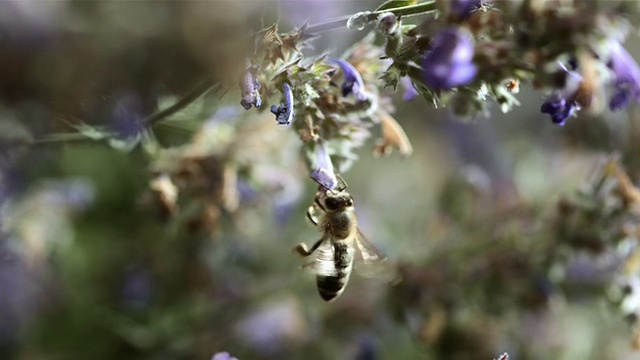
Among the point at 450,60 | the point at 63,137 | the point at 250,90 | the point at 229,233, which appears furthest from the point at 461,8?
the point at 229,233

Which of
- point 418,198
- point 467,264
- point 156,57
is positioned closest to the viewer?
point 156,57

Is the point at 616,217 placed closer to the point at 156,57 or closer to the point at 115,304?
the point at 156,57

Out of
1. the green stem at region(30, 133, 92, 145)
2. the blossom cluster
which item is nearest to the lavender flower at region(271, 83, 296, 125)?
the blossom cluster

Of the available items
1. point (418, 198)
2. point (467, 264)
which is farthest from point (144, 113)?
point (418, 198)

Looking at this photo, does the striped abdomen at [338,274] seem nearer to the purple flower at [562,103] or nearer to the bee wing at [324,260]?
the bee wing at [324,260]

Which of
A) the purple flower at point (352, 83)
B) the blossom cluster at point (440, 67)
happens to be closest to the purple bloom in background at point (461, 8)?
the blossom cluster at point (440, 67)

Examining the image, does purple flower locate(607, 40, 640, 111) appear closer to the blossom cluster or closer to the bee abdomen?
the blossom cluster
